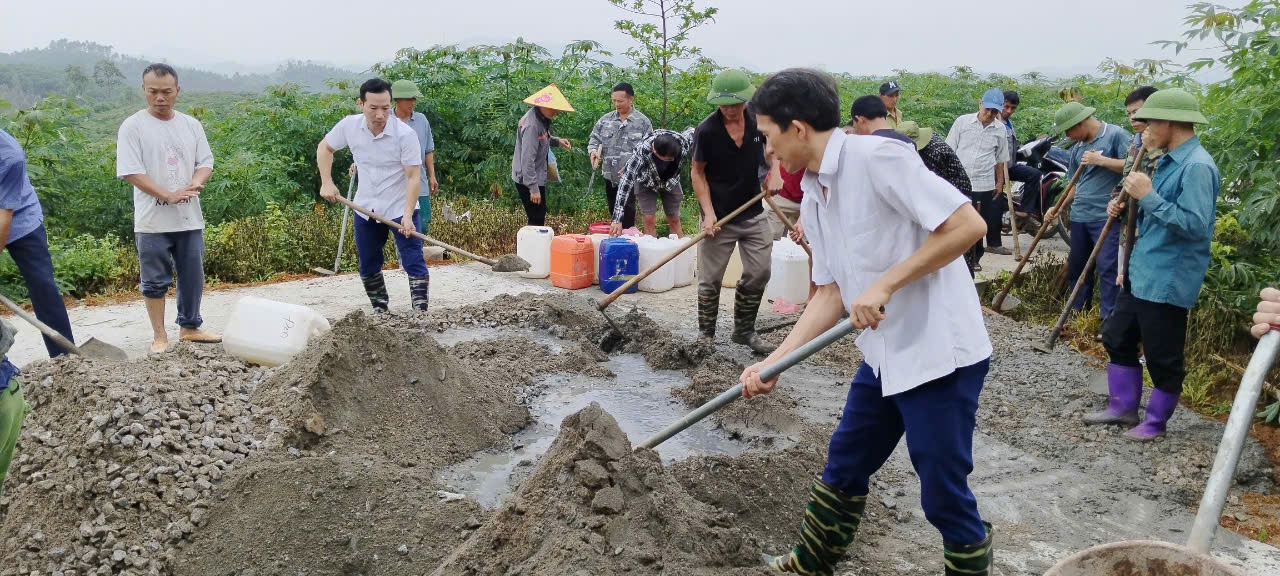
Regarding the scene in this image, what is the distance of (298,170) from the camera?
34.1 feet

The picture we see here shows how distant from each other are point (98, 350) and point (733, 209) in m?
3.94

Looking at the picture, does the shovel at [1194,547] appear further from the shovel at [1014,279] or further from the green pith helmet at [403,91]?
the green pith helmet at [403,91]

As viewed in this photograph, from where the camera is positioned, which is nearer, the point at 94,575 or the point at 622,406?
the point at 94,575

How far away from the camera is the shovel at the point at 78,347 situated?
4.46m

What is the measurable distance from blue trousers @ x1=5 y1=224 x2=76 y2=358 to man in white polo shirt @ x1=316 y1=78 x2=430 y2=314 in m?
1.81

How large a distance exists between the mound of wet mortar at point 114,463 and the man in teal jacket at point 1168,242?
4.15 meters

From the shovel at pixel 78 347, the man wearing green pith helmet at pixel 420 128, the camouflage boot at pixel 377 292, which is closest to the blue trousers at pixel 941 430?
the shovel at pixel 78 347

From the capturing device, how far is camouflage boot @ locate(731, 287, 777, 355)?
5.86m

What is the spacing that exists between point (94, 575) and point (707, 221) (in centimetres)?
381

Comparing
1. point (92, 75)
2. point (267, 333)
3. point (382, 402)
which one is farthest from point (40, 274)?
point (92, 75)

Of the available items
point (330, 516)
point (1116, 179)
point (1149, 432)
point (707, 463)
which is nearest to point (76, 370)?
point (330, 516)

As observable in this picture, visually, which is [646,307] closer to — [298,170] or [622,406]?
[622,406]

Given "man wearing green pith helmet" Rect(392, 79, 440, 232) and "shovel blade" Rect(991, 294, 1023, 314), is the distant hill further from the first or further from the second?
"shovel blade" Rect(991, 294, 1023, 314)

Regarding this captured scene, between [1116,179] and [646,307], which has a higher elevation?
[1116,179]
